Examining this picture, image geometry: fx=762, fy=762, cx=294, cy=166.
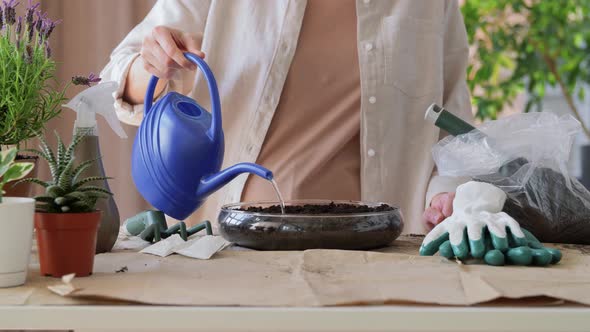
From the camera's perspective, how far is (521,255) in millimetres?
885

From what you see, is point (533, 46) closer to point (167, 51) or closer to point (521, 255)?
point (167, 51)

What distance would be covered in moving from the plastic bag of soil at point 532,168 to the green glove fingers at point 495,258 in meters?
0.21

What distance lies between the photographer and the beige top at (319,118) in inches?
61.7

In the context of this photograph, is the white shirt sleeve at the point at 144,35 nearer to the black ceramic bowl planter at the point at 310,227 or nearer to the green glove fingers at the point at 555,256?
the black ceramic bowl planter at the point at 310,227

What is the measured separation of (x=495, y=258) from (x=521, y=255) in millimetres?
30

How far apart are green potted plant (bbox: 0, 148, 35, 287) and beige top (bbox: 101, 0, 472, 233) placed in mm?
795

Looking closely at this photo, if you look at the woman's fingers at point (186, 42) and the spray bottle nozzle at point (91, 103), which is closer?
the spray bottle nozzle at point (91, 103)

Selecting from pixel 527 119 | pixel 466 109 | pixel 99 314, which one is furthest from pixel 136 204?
pixel 99 314

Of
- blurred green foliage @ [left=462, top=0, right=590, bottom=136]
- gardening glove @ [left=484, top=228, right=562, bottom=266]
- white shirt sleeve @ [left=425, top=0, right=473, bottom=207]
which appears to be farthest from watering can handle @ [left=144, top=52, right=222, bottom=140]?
blurred green foliage @ [left=462, top=0, right=590, bottom=136]

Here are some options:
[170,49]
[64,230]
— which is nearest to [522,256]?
[64,230]

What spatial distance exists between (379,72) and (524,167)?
555 millimetres

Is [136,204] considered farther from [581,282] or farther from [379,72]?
[581,282]

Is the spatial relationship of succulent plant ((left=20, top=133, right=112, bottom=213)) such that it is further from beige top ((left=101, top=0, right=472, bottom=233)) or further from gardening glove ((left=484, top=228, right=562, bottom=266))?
beige top ((left=101, top=0, right=472, bottom=233))

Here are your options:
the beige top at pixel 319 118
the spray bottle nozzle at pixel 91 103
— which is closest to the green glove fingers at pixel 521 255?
the spray bottle nozzle at pixel 91 103
